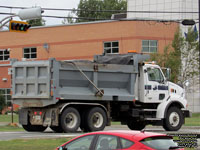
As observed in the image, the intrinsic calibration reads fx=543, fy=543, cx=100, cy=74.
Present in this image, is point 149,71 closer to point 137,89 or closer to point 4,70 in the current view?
point 137,89

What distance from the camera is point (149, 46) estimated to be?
5028cm

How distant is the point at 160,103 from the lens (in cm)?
2419

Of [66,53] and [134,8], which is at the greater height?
[134,8]

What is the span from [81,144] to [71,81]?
11205 millimetres

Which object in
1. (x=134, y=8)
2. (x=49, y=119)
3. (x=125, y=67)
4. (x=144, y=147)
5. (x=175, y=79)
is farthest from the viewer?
(x=134, y=8)

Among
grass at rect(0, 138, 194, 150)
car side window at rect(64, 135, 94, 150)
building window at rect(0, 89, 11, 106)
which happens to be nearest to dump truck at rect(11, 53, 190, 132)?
grass at rect(0, 138, 194, 150)

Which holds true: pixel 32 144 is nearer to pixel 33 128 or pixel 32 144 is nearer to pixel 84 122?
pixel 84 122

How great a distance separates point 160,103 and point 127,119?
1649 millimetres

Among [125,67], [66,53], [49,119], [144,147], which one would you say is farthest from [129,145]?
[66,53]

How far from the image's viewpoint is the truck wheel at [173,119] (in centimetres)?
2408

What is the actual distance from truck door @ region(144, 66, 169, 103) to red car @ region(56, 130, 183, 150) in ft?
43.7

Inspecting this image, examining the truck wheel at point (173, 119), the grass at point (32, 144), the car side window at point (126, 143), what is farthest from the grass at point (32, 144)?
the truck wheel at point (173, 119)

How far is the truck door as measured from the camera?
23734mm

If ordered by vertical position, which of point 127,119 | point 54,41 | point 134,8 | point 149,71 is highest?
point 134,8
